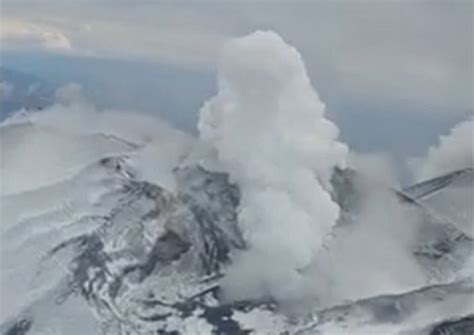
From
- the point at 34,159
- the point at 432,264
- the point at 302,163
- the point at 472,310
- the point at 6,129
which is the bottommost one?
the point at 472,310

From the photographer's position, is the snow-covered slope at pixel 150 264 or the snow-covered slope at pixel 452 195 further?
the snow-covered slope at pixel 452 195

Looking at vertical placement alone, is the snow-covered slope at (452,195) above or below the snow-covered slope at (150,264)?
above

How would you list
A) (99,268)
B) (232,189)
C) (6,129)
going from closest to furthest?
(99,268), (232,189), (6,129)

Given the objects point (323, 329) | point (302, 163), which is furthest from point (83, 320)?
point (302, 163)

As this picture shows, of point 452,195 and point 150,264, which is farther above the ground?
point 452,195

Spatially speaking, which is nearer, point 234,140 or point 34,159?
point 234,140

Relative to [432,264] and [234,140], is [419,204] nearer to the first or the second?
[432,264]

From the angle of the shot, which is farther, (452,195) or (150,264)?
(452,195)

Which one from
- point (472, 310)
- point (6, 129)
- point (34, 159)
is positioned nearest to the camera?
point (472, 310)

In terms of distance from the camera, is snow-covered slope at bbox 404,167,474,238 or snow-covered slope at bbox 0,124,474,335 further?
snow-covered slope at bbox 404,167,474,238

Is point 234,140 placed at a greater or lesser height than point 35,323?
greater

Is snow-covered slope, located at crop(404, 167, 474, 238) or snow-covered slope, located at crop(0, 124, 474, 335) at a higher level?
snow-covered slope, located at crop(404, 167, 474, 238)
